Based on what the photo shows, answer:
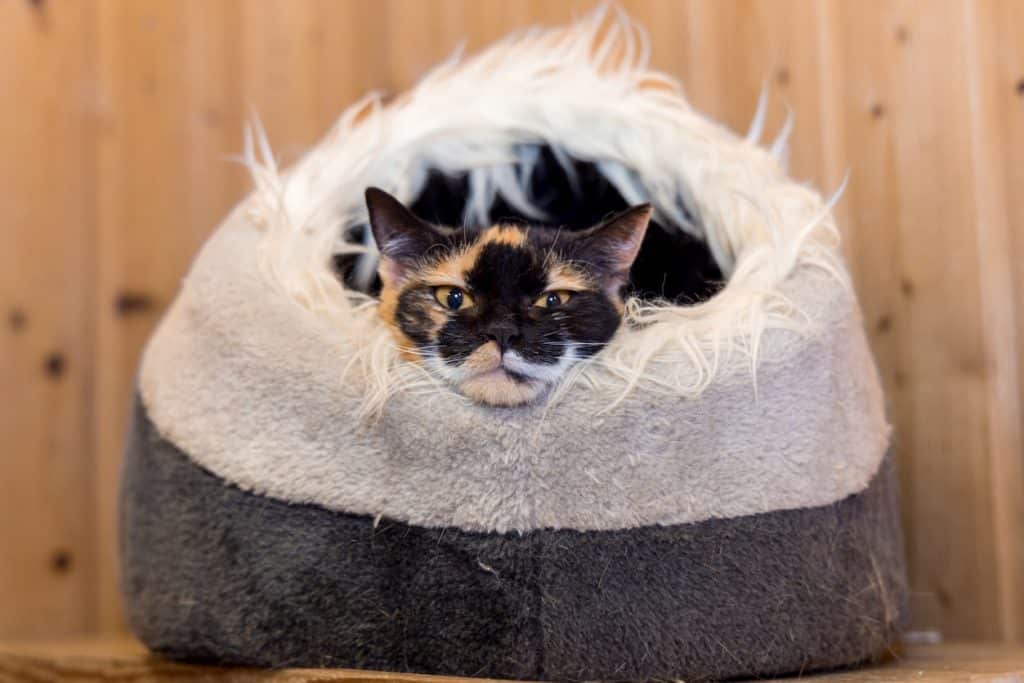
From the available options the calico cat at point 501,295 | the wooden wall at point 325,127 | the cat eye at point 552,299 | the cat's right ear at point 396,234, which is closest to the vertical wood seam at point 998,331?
the wooden wall at point 325,127

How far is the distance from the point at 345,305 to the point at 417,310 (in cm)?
11

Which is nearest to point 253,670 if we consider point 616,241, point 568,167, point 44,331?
point 616,241

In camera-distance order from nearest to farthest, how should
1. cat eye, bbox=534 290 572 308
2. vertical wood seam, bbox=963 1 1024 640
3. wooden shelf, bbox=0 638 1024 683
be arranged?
wooden shelf, bbox=0 638 1024 683
cat eye, bbox=534 290 572 308
vertical wood seam, bbox=963 1 1024 640

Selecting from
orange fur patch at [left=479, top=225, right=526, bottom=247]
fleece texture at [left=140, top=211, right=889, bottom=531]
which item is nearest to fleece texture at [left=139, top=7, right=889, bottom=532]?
fleece texture at [left=140, top=211, right=889, bottom=531]

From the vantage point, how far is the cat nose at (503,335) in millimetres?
1020

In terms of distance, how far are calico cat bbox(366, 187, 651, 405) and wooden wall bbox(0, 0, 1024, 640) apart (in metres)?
0.60

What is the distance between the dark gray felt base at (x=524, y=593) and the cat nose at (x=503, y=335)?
0.19 metres

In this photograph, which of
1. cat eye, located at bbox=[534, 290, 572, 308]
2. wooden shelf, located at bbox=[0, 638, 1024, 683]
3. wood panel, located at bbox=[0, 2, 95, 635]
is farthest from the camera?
wood panel, located at bbox=[0, 2, 95, 635]

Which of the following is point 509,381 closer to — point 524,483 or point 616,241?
point 524,483

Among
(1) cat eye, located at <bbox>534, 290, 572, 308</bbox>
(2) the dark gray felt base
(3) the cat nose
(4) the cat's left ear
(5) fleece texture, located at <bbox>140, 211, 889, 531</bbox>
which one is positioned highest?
(4) the cat's left ear

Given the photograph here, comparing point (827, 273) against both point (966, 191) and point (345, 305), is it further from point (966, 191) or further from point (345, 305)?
point (345, 305)

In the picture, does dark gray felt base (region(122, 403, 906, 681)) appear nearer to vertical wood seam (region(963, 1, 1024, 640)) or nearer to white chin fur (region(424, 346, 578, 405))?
white chin fur (region(424, 346, 578, 405))

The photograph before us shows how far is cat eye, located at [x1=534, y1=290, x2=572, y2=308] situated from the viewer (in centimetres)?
110

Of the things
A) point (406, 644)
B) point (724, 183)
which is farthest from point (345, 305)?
point (724, 183)
